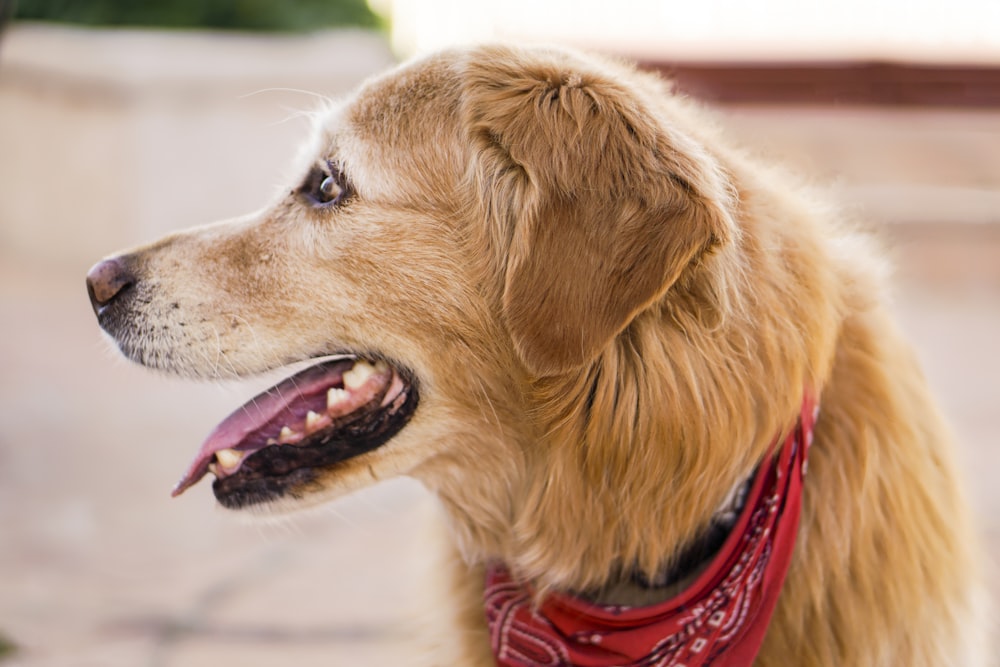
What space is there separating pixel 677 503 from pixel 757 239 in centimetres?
53

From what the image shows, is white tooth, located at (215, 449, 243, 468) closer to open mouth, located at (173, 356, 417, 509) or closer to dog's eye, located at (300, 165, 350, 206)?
open mouth, located at (173, 356, 417, 509)

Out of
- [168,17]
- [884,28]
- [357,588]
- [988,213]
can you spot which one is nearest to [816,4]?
[884,28]

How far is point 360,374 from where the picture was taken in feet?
6.89

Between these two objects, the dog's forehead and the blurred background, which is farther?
the blurred background

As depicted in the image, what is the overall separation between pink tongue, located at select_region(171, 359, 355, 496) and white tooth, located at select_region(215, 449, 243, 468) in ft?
0.06

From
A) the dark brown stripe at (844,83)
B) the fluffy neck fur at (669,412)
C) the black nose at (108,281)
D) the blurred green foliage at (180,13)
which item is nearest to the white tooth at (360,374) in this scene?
the fluffy neck fur at (669,412)

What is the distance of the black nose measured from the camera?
2189 mm

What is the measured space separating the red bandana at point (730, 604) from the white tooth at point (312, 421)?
64cm

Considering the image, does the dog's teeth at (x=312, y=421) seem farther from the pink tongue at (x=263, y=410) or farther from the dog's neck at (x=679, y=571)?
the dog's neck at (x=679, y=571)

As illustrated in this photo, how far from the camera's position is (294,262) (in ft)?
6.98

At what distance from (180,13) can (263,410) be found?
811 cm

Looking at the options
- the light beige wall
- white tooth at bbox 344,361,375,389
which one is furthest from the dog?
the light beige wall

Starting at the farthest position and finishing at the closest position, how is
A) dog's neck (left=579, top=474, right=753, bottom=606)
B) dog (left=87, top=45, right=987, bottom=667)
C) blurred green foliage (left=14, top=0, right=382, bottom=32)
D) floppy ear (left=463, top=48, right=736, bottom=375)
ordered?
blurred green foliage (left=14, top=0, right=382, bottom=32)
dog's neck (left=579, top=474, right=753, bottom=606)
dog (left=87, top=45, right=987, bottom=667)
floppy ear (left=463, top=48, right=736, bottom=375)

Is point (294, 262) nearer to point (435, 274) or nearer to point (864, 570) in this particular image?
point (435, 274)
